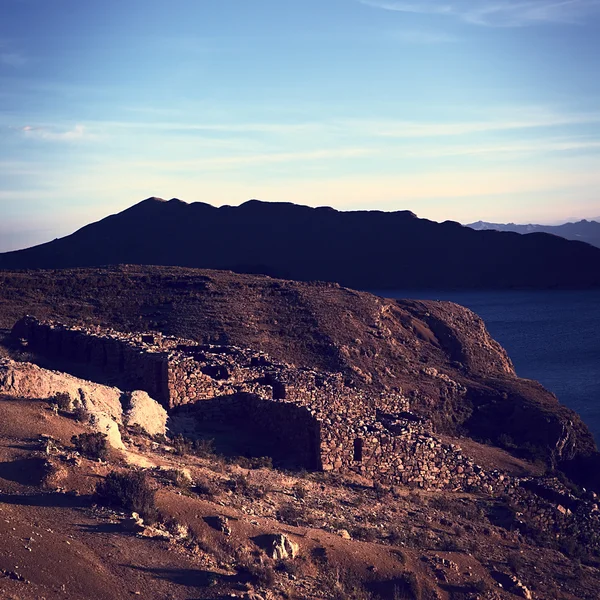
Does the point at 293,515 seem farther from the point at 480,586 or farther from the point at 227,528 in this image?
the point at 480,586

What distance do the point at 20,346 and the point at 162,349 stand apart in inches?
160

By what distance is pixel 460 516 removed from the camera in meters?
14.9

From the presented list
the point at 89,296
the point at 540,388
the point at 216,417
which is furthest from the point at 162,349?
the point at 540,388

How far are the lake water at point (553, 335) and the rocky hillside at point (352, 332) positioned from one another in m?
6.31

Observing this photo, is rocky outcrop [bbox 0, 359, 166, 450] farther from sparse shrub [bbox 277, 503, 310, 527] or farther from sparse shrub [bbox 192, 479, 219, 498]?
sparse shrub [bbox 277, 503, 310, 527]

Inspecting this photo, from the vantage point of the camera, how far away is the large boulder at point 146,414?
1595 centimetres

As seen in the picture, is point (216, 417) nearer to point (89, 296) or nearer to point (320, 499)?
point (320, 499)

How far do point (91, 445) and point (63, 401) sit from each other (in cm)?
209

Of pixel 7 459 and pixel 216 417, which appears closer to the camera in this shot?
pixel 7 459

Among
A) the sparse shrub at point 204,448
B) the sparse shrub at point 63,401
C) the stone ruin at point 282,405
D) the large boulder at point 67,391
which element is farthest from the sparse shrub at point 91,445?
the stone ruin at point 282,405

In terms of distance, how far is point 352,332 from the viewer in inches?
1166

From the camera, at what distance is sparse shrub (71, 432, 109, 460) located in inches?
479

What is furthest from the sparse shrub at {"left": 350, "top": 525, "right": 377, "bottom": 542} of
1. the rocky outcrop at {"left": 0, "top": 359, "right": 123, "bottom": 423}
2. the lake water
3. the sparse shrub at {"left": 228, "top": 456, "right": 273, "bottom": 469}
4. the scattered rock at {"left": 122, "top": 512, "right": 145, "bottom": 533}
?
the lake water

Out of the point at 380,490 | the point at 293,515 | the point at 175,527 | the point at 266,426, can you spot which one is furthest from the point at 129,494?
the point at 266,426
